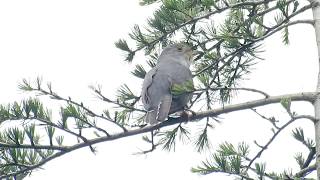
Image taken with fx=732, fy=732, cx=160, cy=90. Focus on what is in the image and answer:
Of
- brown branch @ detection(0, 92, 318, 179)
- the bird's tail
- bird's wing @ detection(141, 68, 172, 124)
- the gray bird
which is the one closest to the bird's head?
the gray bird

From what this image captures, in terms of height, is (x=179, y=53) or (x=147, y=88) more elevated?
(x=179, y=53)

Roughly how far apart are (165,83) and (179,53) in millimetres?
578

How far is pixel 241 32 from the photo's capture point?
4609 millimetres

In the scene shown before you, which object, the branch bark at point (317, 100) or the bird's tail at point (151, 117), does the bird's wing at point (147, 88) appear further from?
the branch bark at point (317, 100)

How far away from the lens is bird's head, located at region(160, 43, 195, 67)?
586 centimetres

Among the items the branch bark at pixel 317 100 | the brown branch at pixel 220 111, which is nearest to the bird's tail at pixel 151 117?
the brown branch at pixel 220 111

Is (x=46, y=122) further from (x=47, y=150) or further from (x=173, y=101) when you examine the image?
(x=173, y=101)

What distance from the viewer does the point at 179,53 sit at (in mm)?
5980

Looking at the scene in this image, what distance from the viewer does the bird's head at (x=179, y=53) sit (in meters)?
5.86

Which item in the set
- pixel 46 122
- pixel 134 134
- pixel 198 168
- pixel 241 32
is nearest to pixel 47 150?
pixel 46 122

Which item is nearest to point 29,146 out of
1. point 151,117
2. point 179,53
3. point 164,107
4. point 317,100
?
point 151,117

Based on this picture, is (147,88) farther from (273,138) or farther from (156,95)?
(273,138)

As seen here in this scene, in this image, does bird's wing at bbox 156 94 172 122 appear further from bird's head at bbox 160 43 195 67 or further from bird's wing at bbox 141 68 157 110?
bird's head at bbox 160 43 195 67

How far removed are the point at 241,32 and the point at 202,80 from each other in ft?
1.39
